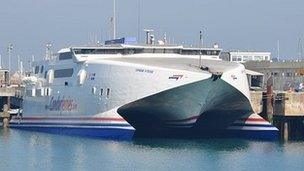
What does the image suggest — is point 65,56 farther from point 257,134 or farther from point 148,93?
point 257,134

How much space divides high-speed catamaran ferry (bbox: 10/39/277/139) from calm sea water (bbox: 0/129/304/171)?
1.77 metres

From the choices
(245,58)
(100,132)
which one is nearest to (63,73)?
(100,132)

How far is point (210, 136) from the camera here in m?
88.0

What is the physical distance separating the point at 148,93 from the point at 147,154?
8.55m

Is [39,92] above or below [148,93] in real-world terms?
below

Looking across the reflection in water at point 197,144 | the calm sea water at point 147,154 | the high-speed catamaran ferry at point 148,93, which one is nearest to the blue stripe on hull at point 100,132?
the high-speed catamaran ferry at point 148,93

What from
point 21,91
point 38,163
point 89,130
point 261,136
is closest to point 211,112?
point 261,136

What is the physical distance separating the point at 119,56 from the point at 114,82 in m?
4.32

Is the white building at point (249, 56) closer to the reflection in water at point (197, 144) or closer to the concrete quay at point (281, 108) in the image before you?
the concrete quay at point (281, 108)

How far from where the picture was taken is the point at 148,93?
3029 inches

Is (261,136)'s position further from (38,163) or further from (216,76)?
(38,163)

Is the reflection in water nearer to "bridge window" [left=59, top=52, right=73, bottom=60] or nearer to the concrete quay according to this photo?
the concrete quay

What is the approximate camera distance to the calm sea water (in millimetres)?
62750

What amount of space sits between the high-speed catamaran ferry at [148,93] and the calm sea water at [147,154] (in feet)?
5.80
